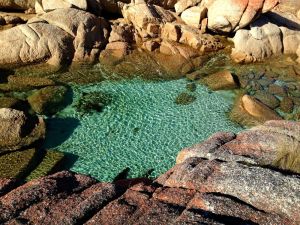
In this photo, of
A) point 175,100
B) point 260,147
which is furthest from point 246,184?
point 175,100

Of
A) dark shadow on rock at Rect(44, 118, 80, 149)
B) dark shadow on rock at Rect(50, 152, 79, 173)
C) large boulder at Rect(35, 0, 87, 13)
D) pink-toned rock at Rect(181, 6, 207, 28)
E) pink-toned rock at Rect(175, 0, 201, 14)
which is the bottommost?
dark shadow on rock at Rect(50, 152, 79, 173)

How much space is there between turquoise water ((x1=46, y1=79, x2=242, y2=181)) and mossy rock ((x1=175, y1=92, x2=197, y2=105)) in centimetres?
20

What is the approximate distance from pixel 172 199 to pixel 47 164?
639 centimetres

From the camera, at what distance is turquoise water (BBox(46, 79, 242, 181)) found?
13617 millimetres

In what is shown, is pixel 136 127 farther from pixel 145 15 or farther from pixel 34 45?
pixel 145 15

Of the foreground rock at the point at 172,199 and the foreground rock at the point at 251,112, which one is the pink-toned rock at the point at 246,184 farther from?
the foreground rock at the point at 251,112

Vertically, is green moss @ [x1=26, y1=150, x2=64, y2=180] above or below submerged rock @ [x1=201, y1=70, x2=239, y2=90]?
below

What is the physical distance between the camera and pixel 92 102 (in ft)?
55.2

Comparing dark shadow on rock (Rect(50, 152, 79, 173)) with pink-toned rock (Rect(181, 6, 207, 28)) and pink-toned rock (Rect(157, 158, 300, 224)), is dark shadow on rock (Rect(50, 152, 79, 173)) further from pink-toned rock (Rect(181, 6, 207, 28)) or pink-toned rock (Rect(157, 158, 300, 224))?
pink-toned rock (Rect(181, 6, 207, 28))

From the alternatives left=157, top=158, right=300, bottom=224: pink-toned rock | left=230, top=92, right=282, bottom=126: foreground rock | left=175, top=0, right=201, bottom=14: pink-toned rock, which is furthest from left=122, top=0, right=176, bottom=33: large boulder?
left=157, top=158, right=300, bottom=224: pink-toned rock

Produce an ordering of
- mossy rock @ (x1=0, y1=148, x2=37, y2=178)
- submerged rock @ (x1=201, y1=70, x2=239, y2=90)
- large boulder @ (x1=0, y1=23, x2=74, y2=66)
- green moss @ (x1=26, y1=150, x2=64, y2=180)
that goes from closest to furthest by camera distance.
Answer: mossy rock @ (x1=0, y1=148, x2=37, y2=178)
green moss @ (x1=26, y1=150, x2=64, y2=180)
large boulder @ (x1=0, y1=23, x2=74, y2=66)
submerged rock @ (x1=201, y1=70, x2=239, y2=90)

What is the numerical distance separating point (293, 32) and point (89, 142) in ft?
50.4

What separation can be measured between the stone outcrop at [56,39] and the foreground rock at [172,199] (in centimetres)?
1130

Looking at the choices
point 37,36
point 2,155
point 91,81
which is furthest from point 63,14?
point 2,155
